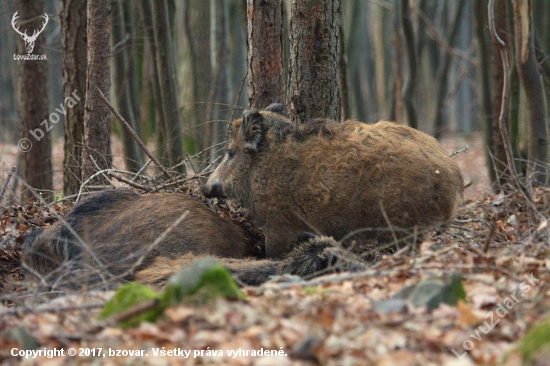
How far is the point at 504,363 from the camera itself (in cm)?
351

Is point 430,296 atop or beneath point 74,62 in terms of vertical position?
beneath

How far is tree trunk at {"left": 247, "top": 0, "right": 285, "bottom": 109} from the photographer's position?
757cm

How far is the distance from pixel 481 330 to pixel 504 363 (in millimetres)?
453

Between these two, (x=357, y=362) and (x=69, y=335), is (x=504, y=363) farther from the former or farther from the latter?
(x=69, y=335)

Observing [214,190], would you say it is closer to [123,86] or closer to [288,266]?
[288,266]

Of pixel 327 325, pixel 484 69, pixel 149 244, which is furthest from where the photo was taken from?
pixel 484 69

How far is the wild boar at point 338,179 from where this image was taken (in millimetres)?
6078

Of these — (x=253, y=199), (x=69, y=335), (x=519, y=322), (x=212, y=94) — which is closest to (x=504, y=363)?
(x=519, y=322)

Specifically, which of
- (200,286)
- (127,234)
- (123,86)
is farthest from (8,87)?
(200,286)

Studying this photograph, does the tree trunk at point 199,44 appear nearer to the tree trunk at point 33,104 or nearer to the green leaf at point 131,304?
the tree trunk at point 33,104

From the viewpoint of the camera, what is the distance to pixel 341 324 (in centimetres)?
397

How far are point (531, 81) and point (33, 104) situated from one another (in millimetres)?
7969

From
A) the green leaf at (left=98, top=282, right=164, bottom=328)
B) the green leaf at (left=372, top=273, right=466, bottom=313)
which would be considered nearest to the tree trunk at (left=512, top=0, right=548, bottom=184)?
the green leaf at (left=372, top=273, right=466, bottom=313)
